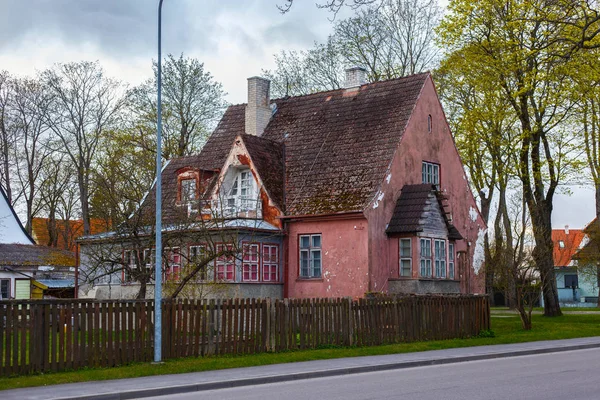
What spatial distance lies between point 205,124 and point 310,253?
19.5 meters

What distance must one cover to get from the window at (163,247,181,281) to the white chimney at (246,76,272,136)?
7.87m

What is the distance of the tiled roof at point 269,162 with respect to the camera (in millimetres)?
31969

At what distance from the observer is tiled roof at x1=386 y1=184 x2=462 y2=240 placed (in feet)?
97.2

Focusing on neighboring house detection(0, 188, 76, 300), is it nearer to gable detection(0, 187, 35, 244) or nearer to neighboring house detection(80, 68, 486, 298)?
gable detection(0, 187, 35, 244)

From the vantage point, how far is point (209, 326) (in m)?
19.0

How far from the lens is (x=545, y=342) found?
2452cm

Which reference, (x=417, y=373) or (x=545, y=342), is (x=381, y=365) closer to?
(x=417, y=373)

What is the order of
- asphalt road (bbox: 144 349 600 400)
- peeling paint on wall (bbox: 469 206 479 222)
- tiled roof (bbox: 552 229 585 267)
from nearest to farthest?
asphalt road (bbox: 144 349 600 400) → peeling paint on wall (bbox: 469 206 479 222) → tiled roof (bbox: 552 229 585 267)

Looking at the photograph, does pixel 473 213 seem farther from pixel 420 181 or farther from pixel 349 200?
pixel 349 200

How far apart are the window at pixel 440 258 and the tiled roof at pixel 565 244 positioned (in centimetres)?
5190

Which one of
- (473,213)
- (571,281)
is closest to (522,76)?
(473,213)

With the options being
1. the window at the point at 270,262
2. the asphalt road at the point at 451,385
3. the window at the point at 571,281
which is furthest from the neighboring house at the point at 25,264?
the window at the point at 571,281

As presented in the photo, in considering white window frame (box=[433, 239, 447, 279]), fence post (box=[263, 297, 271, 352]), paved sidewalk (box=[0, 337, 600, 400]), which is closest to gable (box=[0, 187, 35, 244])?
white window frame (box=[433, 239, 447, 279])

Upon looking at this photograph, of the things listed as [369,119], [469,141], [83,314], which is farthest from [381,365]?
[469,141]
